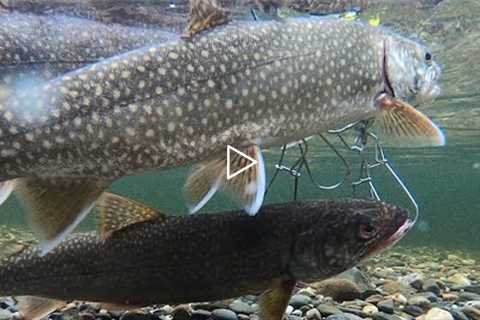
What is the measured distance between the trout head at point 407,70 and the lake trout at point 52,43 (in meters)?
1.93

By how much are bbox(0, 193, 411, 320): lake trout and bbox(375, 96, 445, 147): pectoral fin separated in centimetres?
50

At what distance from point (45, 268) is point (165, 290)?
891mm

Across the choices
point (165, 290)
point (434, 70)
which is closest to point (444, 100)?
point (434, 70)

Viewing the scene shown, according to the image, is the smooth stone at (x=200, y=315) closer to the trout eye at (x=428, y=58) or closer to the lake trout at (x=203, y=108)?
the lake trout at (x=203, y=108)

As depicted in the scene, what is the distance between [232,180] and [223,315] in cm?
185

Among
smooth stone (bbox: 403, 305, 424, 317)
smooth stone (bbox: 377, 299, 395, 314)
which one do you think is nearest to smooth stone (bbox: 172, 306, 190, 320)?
smooth stone (bbox: 377, 299, 395, 314)

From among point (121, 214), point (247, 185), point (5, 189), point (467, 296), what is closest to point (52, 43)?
point (121, 214)

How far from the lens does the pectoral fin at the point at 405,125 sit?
409 cm

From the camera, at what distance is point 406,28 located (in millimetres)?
10562

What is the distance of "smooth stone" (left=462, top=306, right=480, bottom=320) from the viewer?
587 cm

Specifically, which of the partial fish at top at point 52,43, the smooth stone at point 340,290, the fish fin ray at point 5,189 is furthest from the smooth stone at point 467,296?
the fish fin ray at point 5,189

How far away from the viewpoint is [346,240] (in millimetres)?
4191

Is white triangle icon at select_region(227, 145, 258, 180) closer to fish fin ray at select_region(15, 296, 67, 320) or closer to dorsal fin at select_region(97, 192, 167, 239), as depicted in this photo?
dorsal fin at select_region(97, 192, 167, 239)

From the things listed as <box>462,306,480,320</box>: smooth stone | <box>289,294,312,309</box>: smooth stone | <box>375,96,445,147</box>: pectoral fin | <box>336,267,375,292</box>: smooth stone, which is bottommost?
<box>336,267,375,292</box>: smooth stone
